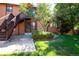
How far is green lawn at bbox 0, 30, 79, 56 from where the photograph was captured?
538cm

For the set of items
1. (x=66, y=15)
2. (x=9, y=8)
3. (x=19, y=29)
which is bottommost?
(x=19, y=29)

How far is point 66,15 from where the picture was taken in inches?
215

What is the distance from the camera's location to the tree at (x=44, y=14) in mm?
5391

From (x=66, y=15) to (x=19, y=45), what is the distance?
921 mm

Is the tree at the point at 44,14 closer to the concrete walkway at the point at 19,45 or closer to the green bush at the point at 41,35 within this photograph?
the green bush at the point at 41,35

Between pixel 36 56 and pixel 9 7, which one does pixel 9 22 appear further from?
pixel 36 56

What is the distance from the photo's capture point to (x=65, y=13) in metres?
5.45

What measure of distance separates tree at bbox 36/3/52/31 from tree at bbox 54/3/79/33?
0.44ft

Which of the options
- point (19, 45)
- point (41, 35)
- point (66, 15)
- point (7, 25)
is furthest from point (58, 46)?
point (7, 25)

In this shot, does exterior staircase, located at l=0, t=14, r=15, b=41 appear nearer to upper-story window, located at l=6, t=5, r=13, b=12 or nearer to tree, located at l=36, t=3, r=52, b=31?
upper-story window, located at l=6, t=5, r=13, b=12

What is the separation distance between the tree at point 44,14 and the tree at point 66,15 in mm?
135

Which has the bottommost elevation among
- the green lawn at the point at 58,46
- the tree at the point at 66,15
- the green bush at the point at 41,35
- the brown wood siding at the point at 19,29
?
the green lawn at the point at 58,46

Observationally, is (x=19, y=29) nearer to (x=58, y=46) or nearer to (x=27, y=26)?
(x=27, y=26)

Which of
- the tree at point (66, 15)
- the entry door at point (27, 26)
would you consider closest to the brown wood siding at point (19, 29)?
the entry door at point (27, 26)
